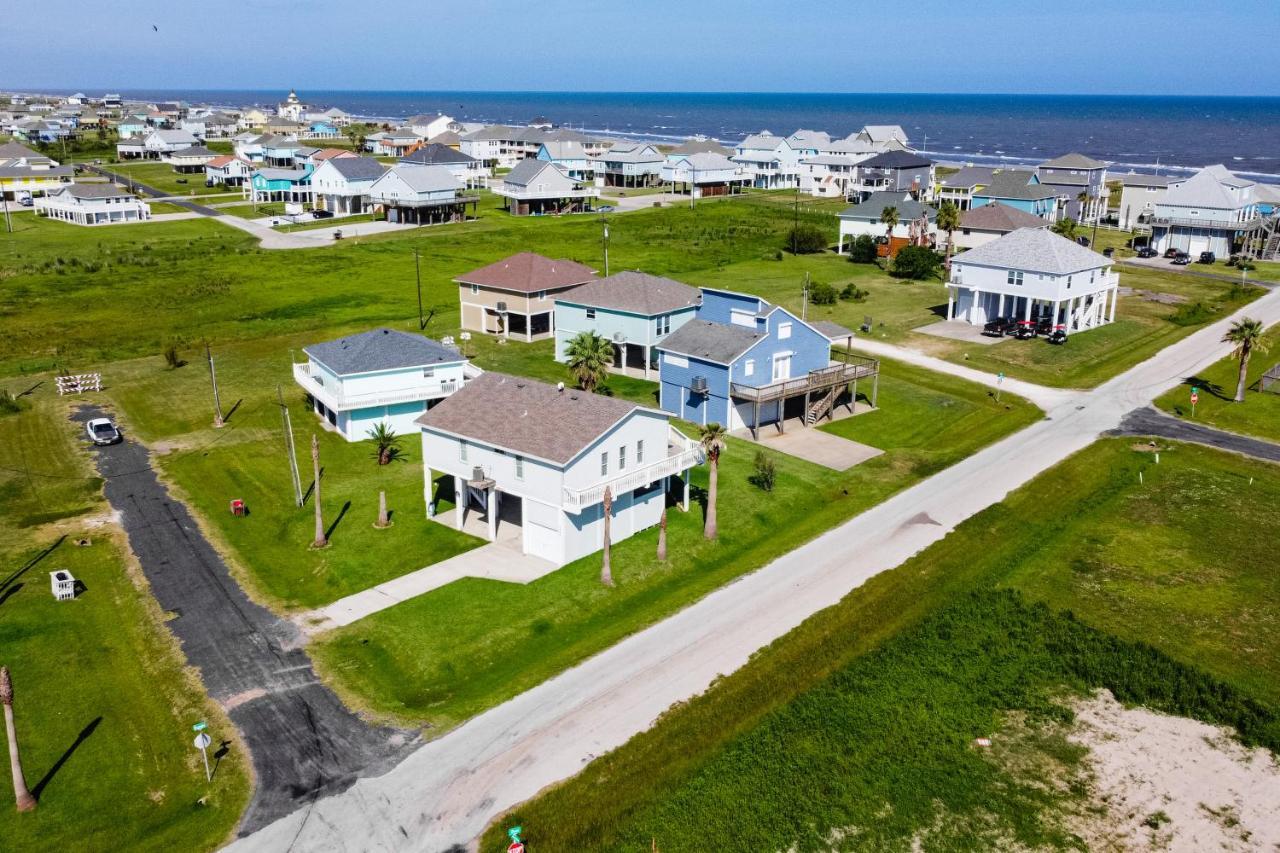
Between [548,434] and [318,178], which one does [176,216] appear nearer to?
[318,178]

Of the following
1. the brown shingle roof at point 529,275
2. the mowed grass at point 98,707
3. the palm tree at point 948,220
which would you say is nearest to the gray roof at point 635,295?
the brown shingle roof at point 529,275

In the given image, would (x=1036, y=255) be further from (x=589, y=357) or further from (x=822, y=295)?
(x=589, y=357)

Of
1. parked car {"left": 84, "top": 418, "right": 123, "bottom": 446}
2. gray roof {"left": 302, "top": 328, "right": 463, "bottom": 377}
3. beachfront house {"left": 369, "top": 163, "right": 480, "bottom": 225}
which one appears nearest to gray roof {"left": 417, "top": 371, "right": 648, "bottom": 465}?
gray roof {"left": 302, "top": 328, "right": 463, "bottom": 377}

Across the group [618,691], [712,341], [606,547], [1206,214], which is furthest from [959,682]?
[1206,214]

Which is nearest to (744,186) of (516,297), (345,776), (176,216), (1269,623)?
(176,216)

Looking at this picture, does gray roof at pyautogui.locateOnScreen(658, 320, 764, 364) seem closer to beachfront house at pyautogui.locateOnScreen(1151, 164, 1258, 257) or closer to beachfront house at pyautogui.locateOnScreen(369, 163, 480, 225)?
beachfront house at pyautogui.locateOnScreen(1151, 164, 1258, 257)

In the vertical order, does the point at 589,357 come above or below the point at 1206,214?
below
